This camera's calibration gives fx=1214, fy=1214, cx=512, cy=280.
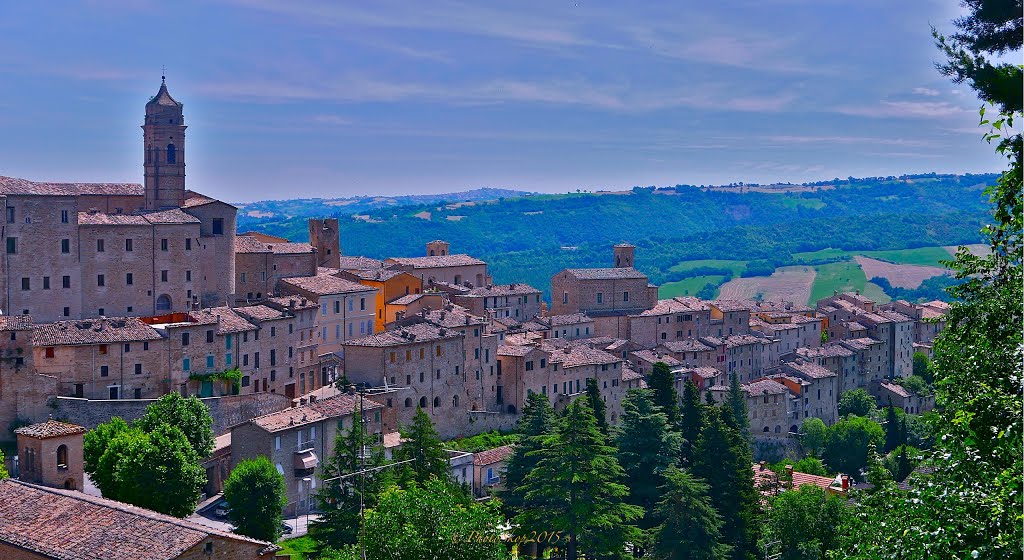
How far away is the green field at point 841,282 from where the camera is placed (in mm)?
163762

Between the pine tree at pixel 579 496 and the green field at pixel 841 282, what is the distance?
117 metres

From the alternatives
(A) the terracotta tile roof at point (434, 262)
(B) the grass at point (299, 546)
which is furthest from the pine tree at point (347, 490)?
(A) the terracotta tile roof at point (434, 262)

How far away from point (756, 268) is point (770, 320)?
9440cm

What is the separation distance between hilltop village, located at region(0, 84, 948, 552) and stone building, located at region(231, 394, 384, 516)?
3.3 inches

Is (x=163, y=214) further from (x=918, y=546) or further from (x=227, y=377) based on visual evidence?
(x=918, y=546)

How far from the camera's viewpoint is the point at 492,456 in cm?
5472

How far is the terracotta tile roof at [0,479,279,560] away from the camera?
27828 mm

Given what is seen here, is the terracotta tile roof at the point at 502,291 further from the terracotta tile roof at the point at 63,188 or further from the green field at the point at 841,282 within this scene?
the green field at the point at 841,282

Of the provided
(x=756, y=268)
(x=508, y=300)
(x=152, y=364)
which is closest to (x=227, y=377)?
(x=152, y=364)

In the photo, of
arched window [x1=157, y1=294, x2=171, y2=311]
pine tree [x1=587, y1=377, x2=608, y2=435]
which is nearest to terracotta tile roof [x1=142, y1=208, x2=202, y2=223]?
arched window [x1=157, y1=294, x2=171, y2=311]

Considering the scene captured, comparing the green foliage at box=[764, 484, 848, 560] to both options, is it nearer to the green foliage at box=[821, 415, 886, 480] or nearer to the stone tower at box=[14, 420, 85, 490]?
the stone tower at box=[14, 420, 85, 490]

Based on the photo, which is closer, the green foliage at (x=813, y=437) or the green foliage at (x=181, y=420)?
the green foliage at (x=181, y=420)

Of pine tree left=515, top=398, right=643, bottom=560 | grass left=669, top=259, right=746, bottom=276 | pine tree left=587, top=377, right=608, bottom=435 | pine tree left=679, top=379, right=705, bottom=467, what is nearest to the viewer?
pine tree left=515, top=398, right=643, bottom=560

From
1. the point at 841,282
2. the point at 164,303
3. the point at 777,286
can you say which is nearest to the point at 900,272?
the point at 841,282
